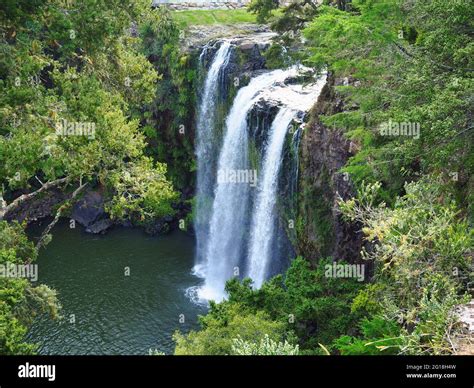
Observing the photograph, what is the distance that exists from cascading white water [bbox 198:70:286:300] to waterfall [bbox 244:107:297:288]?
1992 mm

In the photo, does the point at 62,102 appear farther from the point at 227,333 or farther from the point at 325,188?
the point at 325,188

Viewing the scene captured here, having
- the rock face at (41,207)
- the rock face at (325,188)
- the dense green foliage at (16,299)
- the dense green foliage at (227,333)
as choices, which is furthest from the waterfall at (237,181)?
the dense green foliage at (16,299)

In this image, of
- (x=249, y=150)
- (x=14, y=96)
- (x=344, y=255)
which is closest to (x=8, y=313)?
(x=14, y=96)

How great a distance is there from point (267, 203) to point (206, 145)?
9182mm

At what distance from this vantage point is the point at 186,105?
106 ft

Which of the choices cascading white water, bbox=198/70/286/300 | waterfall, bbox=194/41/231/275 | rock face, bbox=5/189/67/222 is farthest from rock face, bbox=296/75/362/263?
rock face, bbox=5/189/67/222

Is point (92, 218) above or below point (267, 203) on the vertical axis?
below

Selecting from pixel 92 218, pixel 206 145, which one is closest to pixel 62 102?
pixel 206 145

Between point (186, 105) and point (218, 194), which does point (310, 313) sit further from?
point (186, 105)

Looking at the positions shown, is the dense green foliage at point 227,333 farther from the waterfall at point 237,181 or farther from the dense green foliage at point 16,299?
the waterfall at point 237,181

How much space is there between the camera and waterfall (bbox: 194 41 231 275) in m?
29.7

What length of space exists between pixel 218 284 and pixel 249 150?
254 inches

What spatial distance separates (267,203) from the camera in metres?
23.3
